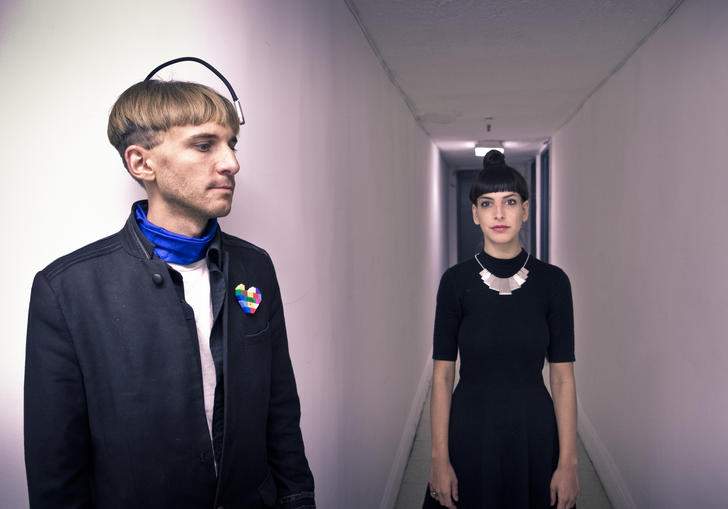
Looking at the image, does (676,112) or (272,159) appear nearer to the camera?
(272,159)

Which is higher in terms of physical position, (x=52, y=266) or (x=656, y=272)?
(x=52, y=266)

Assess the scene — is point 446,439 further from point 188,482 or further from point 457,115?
point 457,115

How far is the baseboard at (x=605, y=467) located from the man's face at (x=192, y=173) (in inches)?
110

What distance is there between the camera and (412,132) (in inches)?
177

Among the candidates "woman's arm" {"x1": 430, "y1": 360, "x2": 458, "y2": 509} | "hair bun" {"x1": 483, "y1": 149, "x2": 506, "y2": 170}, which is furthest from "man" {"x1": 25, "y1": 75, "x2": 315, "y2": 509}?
"hair bun" {"x1": 483, "y1": 149, "x2": 506, "y2": 170}

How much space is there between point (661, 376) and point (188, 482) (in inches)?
84.9

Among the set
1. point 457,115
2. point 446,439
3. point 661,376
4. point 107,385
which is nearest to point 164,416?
point 107,385

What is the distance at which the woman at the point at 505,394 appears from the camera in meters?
1.61

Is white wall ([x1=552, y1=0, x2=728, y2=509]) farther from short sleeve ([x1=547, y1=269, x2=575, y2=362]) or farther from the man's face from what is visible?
the man's face

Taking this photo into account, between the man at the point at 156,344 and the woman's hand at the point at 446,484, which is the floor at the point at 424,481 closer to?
the woman's hand at the point at 446,484

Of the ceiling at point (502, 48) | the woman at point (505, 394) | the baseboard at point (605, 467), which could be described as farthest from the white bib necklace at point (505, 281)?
the baseboard at point (605, 467)

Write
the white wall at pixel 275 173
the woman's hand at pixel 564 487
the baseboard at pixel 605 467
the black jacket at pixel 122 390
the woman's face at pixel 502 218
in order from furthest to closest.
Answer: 1. the baseboard at pixel 605 467
2. the woman's face at pixel 502 218
3. the woman's hand at pixel 564 487
4. the white wall at pixel 275 173
5. the black jacket at pixel 122 390

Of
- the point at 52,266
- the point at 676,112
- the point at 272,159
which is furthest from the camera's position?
the point at 676,112

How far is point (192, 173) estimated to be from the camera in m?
0.90
